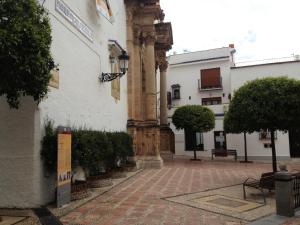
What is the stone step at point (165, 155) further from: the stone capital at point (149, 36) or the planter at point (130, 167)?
the stone capital at point (149, 36)

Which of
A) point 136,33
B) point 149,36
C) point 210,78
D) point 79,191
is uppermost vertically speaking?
point 210,78

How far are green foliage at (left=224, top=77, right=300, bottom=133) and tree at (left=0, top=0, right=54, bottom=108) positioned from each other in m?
6.84

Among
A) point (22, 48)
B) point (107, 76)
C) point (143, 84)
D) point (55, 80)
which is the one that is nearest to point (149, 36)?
point (143, 84)

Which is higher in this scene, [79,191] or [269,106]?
[269,106]

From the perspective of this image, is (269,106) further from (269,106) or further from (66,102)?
(66,102)

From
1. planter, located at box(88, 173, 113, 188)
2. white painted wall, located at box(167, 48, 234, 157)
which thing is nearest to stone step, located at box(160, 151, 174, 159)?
white painted wall, located at box(167, 48, 234, 157)

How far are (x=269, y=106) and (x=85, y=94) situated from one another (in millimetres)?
5342

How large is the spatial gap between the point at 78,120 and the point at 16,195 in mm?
2960

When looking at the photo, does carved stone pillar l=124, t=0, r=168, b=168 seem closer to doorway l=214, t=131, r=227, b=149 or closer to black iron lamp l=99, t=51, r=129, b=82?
black iron lamp l=99, t=51, r=129, b=82

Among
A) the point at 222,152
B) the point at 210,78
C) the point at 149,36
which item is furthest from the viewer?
the point at 210,78

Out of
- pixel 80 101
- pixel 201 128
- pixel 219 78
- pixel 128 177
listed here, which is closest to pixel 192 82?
Result: pixel 219 78

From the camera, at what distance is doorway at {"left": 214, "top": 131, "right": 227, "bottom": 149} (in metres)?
25.7

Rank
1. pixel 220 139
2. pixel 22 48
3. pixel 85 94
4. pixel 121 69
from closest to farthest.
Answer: pixel 22 48
pixel 85 94
pixel 121 69
pixel 220 139

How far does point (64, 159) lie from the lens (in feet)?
23.4
